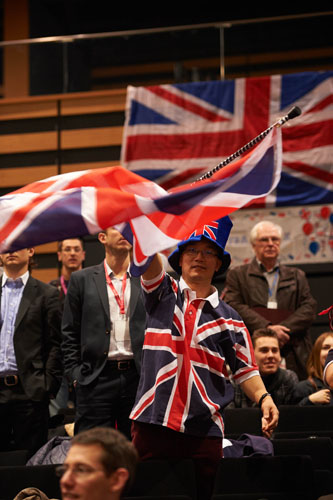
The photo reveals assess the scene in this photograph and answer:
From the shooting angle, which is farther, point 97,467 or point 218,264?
point 218,264

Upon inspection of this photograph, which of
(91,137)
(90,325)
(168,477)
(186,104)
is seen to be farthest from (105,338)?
(91,137)

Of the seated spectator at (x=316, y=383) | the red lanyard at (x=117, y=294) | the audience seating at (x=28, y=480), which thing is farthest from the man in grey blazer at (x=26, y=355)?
the seated spectator at (x=316, y=383)

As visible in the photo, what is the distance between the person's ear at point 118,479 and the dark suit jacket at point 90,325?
1.50m

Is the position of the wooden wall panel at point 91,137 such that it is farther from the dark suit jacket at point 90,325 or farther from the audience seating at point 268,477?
the audience seating at point 268,477

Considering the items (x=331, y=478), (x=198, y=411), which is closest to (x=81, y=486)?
(x=198, y=411)

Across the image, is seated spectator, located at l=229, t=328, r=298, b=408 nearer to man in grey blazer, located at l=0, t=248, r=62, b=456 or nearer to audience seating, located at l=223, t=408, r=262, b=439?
audience seating, located at l=223, t=408, r=262, b=439

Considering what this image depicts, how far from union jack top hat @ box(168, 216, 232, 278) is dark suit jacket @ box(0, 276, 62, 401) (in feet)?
4.40

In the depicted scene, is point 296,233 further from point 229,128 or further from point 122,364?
point 122,364

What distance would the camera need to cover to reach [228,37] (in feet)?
20.8

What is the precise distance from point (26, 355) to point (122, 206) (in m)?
1.72

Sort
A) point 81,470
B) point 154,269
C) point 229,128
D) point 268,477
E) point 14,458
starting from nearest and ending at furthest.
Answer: point 81,470 → point 154,269 → point 268,477 → point 14,458 → point 229,128

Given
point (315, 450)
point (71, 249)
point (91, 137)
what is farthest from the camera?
point (91, 137)

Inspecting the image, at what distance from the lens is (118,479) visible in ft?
6.19

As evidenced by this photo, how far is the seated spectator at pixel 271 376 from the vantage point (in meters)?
4.09
